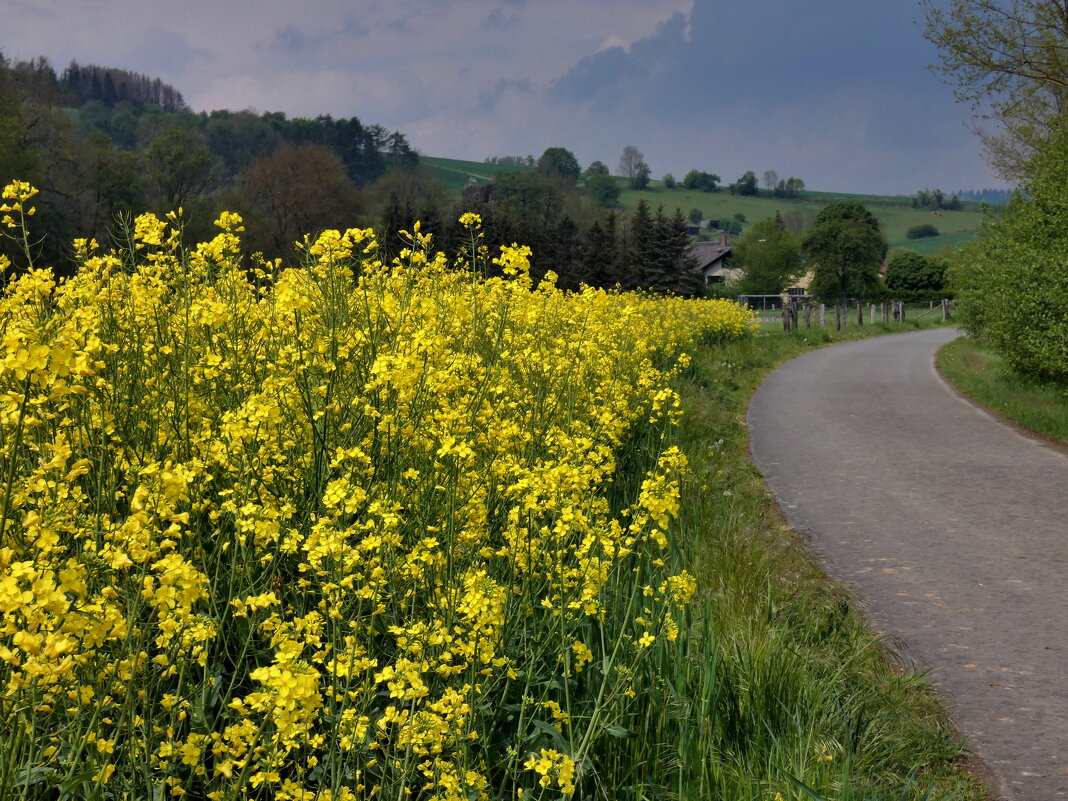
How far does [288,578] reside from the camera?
3.94 m

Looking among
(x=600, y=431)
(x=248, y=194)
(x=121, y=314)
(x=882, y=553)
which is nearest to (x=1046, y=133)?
(x=882, y=553)

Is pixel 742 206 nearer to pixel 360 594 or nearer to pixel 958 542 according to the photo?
pixel 958 542

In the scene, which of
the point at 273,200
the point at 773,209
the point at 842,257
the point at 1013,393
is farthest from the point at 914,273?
the point at 773,209

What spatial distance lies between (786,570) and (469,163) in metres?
198

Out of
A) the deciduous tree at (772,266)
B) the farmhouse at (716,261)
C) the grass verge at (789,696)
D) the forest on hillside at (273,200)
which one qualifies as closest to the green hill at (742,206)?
the farmhouse at (716,261)

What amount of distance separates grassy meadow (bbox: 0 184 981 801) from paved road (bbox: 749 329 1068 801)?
1.16 ft

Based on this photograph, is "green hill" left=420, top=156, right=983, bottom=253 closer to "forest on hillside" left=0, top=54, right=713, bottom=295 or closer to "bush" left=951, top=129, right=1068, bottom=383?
"forest on hillside" left=0, top=54, right=713, bottom=295

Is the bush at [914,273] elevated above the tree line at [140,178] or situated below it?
below

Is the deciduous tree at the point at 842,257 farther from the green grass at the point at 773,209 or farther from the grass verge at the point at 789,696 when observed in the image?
the green grass at the point at 773,209

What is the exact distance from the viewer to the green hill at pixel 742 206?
6496 inches

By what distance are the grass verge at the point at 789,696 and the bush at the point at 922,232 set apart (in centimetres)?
17603

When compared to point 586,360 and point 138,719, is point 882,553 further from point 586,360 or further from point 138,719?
point 138,719

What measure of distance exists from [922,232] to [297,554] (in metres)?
181

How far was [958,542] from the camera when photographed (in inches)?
282
